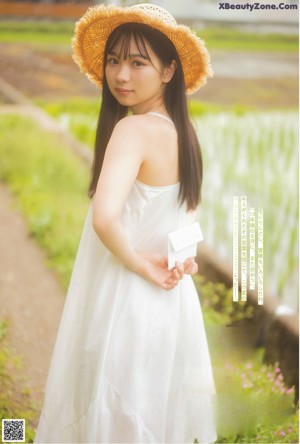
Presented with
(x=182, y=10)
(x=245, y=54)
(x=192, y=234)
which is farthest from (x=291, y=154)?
(x=192, y=234)

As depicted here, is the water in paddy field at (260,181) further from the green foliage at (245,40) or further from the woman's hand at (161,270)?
the woman's hand at (161,270)

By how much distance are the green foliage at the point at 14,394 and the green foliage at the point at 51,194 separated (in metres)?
0.53

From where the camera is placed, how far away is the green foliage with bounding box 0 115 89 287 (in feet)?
9.78

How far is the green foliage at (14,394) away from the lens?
7.36ft

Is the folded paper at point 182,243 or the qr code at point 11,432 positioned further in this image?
the qr code at point 11,432

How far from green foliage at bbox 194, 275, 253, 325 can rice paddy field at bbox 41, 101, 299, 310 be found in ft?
0.84

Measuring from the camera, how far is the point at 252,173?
10.8 feet

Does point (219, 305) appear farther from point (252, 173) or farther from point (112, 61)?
point (112, 61)

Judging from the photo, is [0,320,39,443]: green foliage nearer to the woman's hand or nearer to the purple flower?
the woman's hand

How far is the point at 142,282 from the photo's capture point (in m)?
1.90

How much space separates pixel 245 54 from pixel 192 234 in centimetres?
117

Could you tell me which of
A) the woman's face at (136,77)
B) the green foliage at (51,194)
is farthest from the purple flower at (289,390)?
the woman's face at (136,77)

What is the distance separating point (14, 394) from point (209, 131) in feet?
5.50

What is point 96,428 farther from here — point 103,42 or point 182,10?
point 182,10
